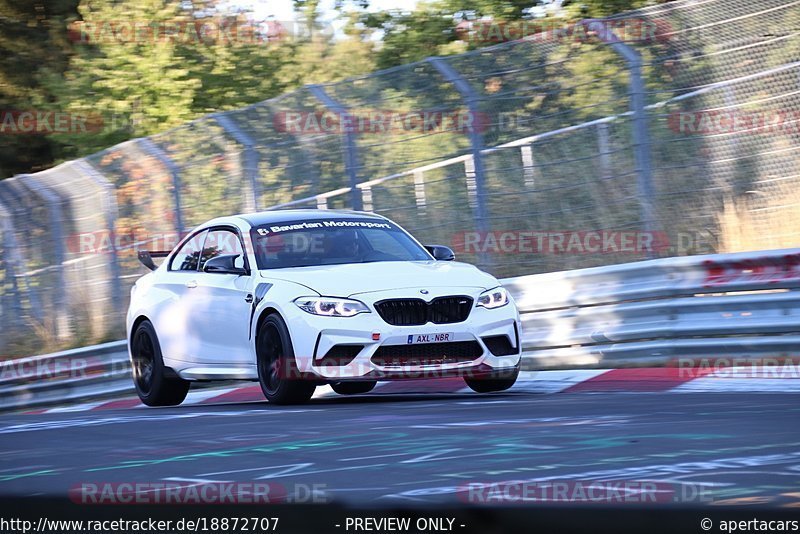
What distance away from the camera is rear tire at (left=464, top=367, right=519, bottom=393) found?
10.3 m

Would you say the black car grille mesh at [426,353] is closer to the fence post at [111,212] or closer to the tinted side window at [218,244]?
the tinted side window at [218,244]

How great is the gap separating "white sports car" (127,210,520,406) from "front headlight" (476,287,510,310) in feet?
0.04

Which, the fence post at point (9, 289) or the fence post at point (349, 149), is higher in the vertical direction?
the fence post at point (349, 149)

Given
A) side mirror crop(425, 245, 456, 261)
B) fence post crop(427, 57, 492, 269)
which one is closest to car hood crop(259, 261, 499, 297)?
side mirror crop(425, 245, 456, 261)

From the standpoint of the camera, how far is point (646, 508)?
10.4 ft

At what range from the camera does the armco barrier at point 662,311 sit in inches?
407

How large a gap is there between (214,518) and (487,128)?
9571mm

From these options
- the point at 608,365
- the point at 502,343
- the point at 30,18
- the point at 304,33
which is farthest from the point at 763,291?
the point at 30,18

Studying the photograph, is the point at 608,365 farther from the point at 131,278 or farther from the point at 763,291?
the point at 131,278

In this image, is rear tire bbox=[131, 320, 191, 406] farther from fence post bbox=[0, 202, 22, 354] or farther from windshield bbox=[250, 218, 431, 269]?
fence post bbox=[0, 202, 22, 354]
